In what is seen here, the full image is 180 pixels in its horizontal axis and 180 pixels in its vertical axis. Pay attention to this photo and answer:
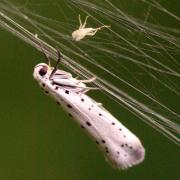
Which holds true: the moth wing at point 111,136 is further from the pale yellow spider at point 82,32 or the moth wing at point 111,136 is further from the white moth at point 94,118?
the pale yellow spider at point 82,32

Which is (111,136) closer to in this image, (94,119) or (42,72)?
(94,119)

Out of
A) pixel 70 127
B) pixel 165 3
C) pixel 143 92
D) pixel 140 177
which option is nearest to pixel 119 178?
pixel 140 177

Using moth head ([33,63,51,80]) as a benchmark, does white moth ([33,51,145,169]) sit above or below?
below

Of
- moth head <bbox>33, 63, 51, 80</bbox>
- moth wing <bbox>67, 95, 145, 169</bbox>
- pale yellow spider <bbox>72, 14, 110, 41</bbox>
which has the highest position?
pale yellow spider <bbox>72, 14, 110, 41</bbox>

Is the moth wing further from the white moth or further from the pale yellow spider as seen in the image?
the pale yellow spider

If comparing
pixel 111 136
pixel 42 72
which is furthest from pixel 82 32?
pixel 111 136

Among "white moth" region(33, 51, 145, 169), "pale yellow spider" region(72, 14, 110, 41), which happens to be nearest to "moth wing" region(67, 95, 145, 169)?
"white moth" region(33, 51, 145, 169)

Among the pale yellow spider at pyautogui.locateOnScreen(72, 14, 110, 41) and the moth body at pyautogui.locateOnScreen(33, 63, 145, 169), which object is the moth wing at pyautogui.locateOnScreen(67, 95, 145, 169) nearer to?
the moth body at pyautogui.locateOnScreen(33, 63, 145, 169)

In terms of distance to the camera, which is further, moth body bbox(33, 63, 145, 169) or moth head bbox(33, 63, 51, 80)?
moth head bbox(33, 63, 51, 80)

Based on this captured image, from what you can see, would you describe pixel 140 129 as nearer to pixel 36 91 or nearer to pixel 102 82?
pixel 36 91
